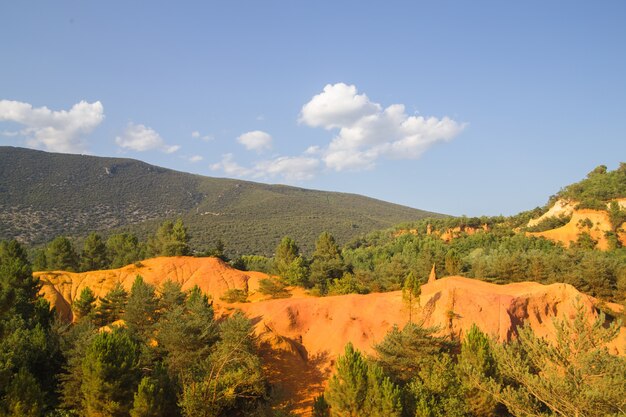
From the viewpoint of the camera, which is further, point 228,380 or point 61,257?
point 61,257

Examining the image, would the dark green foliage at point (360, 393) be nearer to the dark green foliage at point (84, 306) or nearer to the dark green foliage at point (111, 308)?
the dark green foliage at point (111, 308)

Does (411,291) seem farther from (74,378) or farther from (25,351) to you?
(25,351)

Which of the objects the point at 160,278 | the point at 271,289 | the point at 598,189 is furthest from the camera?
the point at 598,189

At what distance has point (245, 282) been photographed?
1832 inches

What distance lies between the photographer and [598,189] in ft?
263

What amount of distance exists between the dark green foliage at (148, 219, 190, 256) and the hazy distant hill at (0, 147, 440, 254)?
123 feet

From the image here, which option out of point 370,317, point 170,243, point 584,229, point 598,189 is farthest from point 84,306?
point 598,189

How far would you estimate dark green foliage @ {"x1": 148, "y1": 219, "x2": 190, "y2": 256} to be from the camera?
5269 cm

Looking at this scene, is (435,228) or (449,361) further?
(435,228)

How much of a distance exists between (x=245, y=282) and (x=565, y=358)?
35231 mm

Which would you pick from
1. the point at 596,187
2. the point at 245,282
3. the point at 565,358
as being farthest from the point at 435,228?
the point at 565,358

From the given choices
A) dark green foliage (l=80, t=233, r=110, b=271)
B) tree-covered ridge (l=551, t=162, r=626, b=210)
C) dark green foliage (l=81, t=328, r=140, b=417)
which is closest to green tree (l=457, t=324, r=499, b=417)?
dark green foliage (l=81, t=328, r=140, b=417)

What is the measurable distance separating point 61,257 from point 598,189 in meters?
95.0

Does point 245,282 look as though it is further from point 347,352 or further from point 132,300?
point 347,352
